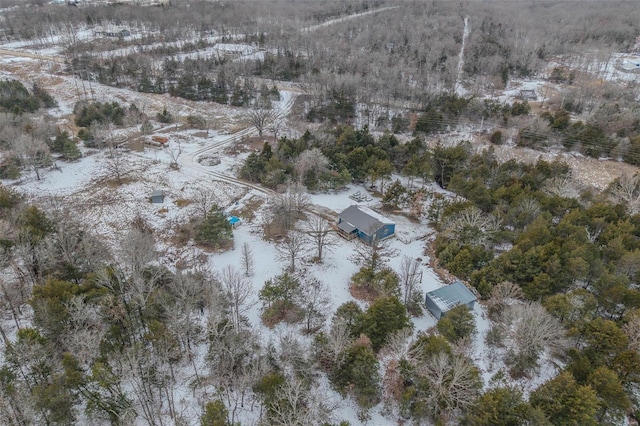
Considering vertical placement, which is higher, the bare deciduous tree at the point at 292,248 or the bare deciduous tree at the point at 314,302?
the bare deciduous tree at the point at 292,248

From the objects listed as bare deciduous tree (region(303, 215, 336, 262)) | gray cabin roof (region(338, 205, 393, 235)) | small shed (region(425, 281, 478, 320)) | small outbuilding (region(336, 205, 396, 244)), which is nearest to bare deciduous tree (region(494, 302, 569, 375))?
small shed (region(425, 281, 478, 320))

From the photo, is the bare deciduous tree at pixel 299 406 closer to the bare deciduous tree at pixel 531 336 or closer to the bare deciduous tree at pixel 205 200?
the bare deciduous tree at pixel 531 336

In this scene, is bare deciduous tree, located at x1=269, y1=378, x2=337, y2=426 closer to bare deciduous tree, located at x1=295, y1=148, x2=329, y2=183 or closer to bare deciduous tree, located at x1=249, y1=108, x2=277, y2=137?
bare deciduous tree, located at x1=295, y1=148, x2=329, y2=183

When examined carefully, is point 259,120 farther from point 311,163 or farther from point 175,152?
point 311,163

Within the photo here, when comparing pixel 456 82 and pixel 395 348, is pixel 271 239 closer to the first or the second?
pixel 395 348

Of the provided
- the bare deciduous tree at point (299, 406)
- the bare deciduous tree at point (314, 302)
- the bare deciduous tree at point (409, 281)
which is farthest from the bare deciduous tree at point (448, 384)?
the bare deciduous tree at point (314, 302)

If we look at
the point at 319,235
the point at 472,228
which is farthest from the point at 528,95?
the point at 319,235
